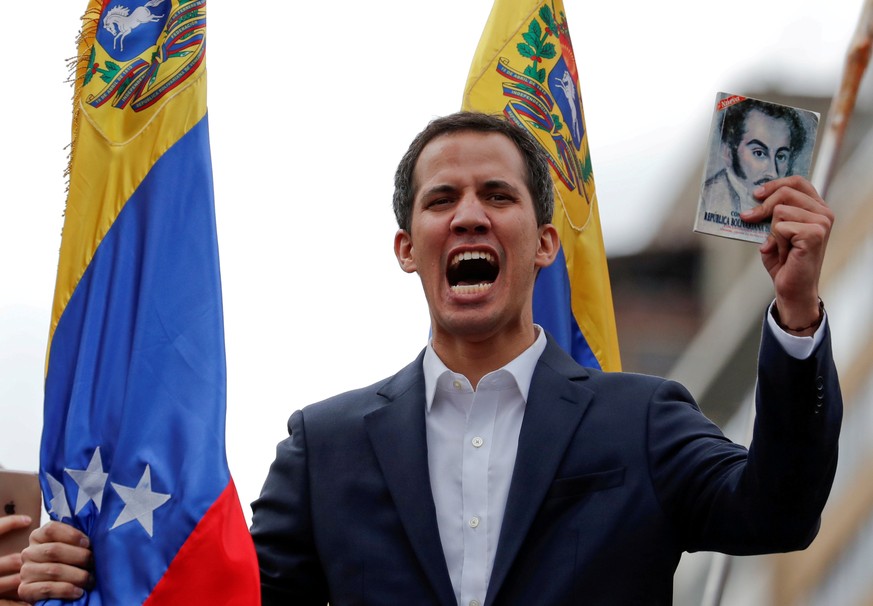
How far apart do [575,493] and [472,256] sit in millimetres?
683

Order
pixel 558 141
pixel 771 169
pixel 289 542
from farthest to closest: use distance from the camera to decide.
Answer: pixel 558 141, pixel 289 542, pixel 771 169

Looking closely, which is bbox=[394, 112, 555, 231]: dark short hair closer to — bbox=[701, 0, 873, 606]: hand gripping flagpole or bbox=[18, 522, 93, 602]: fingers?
bbox=[701, 0, 873, 606]: hand gripping flagpole

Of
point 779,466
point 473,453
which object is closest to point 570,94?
point 473,453

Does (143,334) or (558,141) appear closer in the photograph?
(143,334)

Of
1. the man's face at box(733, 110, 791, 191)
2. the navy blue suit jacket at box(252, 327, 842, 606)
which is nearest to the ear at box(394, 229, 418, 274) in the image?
the navy blue suit jacket at box(252, 327, 842, 606)

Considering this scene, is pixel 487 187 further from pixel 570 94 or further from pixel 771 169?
pixel 570 94

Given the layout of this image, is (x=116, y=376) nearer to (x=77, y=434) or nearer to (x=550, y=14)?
(x=77, y=434)

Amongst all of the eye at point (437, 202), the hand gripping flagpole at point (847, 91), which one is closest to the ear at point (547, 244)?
the eye at point (437, 202)

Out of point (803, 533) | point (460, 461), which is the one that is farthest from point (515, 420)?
point (803, 533)

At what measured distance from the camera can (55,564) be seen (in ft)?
8.38

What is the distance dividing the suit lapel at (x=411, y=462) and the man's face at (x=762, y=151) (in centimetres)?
94

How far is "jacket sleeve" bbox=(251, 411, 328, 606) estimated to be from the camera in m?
2.77

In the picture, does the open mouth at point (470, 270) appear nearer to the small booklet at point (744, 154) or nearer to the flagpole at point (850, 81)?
the small booklet at point (744, 154)

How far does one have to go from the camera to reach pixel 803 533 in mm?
2285
